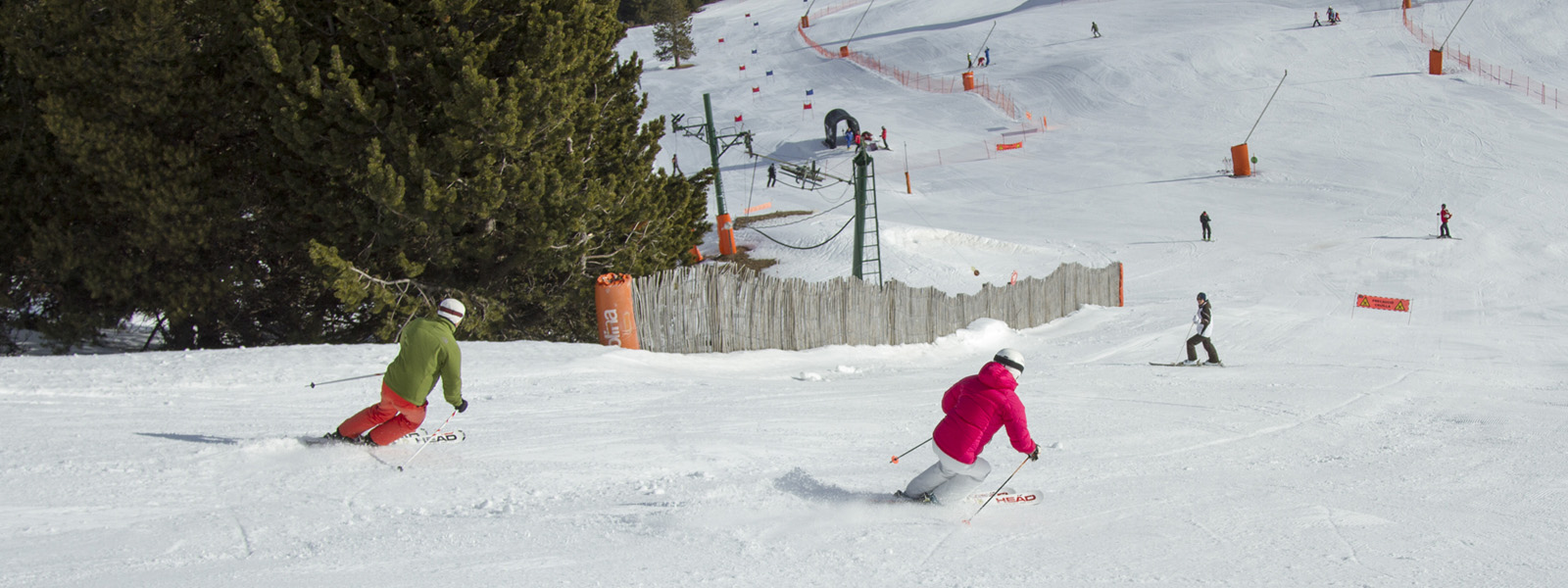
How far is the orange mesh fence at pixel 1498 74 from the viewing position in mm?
42562

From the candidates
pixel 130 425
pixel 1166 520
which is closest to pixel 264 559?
pixel 130 425

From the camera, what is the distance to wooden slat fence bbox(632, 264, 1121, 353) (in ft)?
44.6

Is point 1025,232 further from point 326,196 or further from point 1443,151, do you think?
point 326,196

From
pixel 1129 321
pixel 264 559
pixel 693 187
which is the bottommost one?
pixel 1129 321

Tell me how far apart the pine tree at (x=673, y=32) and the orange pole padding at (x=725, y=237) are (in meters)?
47.4

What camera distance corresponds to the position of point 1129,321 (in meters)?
→ 20.8

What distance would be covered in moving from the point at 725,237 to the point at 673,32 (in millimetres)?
49278

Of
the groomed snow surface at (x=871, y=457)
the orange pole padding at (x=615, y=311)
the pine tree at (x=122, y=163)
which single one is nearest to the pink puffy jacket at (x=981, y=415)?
the groomed snow surface at (x=871, y=457)

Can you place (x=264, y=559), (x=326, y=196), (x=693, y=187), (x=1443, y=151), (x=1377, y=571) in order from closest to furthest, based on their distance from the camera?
(x=264, y=559) < (x=1377, y=571) < (x=326, y=196) < (x=693, y=187) < (x=1443, y=151)

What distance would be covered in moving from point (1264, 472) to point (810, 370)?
646 centimetres

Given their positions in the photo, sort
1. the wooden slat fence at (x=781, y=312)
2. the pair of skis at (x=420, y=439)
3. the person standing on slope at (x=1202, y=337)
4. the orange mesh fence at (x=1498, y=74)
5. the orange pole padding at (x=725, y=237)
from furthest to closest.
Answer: the orange mesh fence at (x=1498, y=74) → the orange pole padding at (x=725, y=237) → the person standing on slope at (x=1202, y=337) → the wooden slat fence at (x=781, y=312) → the pair of skis at (x=420, y=439)

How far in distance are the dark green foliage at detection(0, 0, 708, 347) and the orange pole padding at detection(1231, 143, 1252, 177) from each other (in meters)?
29.1

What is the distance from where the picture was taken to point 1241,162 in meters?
37.3

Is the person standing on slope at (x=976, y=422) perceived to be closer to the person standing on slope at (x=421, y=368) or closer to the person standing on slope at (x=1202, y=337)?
the person standing on slope at (x=421, y=368)
